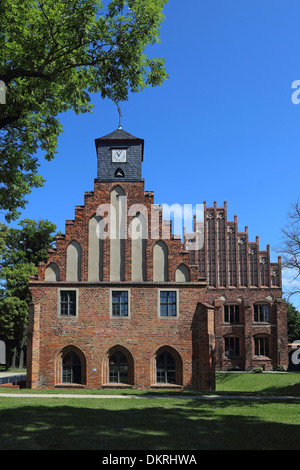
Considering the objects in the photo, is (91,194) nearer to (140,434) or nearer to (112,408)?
(112,408)

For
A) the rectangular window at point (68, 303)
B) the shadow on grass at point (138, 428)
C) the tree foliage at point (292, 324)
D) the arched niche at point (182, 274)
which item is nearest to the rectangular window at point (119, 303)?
the rectangular window at point (68, 303)

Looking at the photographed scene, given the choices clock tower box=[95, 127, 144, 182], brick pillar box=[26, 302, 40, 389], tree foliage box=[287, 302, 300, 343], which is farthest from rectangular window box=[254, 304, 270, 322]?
brick pillar box=[26, 302, 40, 389]

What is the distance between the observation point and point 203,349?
24.7 metres

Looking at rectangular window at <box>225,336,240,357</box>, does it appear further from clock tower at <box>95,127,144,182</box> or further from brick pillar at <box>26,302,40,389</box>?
brick pillar at <box>26,302,40,389</box>

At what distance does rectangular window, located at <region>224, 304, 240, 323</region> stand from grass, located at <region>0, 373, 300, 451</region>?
29432 millimetres

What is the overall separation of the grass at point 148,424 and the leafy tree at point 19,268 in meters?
28.0

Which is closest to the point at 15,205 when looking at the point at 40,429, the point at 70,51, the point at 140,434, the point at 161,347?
the point at 70,51

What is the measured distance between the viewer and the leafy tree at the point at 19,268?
144ft

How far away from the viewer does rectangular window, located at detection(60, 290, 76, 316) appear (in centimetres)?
2544

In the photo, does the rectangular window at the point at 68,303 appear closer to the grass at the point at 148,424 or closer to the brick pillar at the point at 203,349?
the brick pillar at the point at 203,349

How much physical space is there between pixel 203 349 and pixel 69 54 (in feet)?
56.2

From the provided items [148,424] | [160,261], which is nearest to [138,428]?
[148,424]

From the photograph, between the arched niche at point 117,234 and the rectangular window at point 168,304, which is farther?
the arched niche at point 117,234

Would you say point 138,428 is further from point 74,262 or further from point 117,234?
point 117,234
